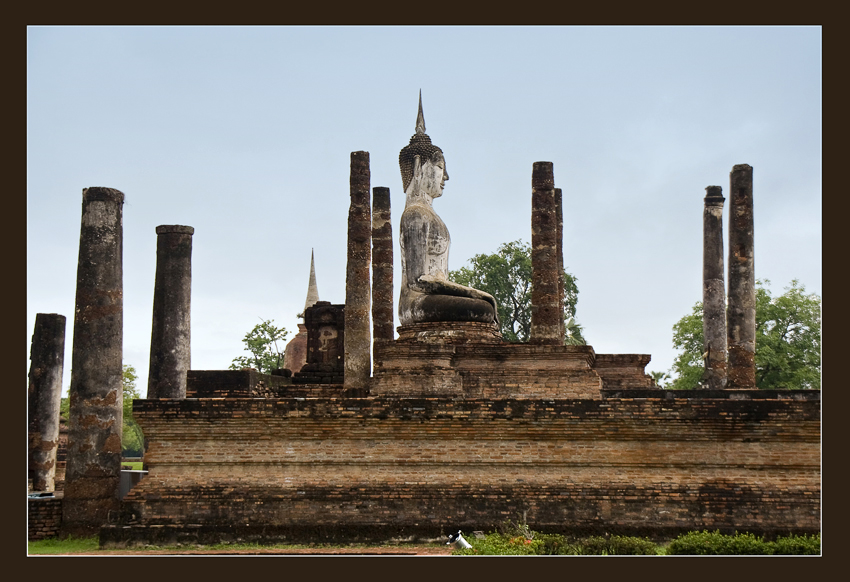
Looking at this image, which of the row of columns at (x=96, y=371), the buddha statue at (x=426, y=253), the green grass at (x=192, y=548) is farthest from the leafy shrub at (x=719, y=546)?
the row of columns at (x=96, y=371)

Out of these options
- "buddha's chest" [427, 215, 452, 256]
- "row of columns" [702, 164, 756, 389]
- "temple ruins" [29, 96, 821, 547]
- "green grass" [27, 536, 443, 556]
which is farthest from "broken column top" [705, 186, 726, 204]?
"green grass" [27, 536, 443, 556]

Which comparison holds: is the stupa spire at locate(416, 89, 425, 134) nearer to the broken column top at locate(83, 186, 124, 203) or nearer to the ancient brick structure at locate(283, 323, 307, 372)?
the broken column top at locate(83, 186, 124, 203)

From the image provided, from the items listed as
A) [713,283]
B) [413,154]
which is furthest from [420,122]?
[713,283]

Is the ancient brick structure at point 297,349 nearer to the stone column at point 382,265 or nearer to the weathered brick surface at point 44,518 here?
the stone column at point 382,265

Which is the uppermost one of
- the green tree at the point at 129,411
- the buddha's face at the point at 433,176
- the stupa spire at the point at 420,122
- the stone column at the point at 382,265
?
the stupa spire at the point at 420,122

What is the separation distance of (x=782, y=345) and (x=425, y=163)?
17.6 meters

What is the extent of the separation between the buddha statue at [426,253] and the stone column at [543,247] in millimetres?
1063

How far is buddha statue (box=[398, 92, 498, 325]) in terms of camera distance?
51.0 feet

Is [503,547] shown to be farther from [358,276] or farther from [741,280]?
[741,280]

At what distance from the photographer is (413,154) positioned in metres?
16.9

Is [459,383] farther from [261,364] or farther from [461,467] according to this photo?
[261,364]

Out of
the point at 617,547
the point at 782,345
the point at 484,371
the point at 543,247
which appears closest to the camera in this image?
the point at 617,547

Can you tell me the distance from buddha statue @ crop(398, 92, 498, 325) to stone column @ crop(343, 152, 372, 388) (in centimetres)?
78

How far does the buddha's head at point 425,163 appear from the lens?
54.7 ft
